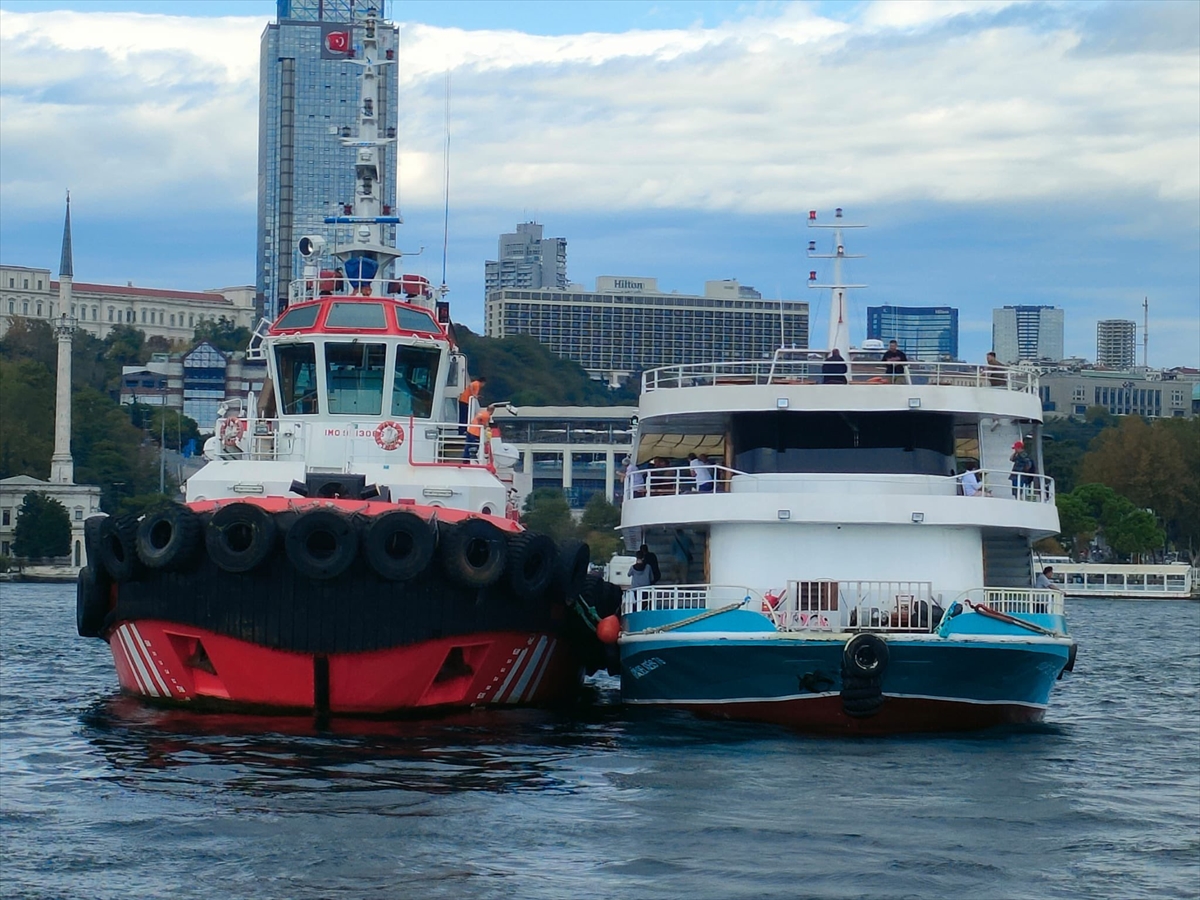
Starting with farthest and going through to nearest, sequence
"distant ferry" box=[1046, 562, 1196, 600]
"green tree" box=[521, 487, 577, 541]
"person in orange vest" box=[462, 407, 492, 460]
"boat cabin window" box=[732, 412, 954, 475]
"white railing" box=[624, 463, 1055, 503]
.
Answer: "distant ferry" box=[1046, 562, 1196, 600], "green tree" box=[521, 487, 577, 541], "person in orange vest" box=[462, 407, 492, 460], "boat cabin window" box=[732, 412, 954, 475], "white railing" box=[624, 463, 1055, 503]

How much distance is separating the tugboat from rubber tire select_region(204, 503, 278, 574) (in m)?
0.02

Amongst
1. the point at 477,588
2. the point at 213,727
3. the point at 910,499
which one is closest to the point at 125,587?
the point at 213,727

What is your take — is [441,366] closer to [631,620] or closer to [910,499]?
[631,620]

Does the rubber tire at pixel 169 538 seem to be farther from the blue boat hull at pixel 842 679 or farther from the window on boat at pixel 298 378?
the blue boat hull at pixel 842 679

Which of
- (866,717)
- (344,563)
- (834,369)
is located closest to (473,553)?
(344,563)

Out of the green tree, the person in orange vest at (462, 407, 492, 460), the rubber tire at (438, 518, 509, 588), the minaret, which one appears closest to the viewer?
the rubber tire at (438, 518, 509, 588)

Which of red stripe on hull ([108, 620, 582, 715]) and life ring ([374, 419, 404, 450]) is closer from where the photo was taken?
red stripe on hull ([108, 620, 582, 715])

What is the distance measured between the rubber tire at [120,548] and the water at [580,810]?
201 centimetres

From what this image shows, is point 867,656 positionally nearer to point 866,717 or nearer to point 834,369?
point 866,717

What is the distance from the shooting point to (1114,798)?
20750mm

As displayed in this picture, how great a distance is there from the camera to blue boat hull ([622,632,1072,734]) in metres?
23.2

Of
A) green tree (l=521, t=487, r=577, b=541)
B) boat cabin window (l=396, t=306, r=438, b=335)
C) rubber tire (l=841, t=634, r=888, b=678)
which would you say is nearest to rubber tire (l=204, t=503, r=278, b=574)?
boat cabin window (l=396, t=306, r=438, b=335)

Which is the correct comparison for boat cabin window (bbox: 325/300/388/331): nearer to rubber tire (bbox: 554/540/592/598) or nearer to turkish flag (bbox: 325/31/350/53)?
rubber tire (bbox: 554/540/592/598)

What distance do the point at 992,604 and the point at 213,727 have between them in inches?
388
